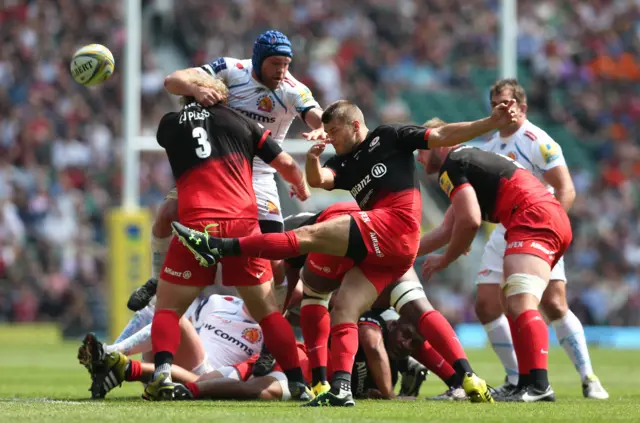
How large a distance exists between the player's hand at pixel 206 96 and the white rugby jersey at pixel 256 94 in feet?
2.88

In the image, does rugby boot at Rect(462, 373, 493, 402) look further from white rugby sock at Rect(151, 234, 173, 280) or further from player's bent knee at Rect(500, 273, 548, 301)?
white rugby sock at Rect(151, 234, 173, 280)

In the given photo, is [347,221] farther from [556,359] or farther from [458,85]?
[458,85]

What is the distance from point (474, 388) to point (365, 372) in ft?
3.68

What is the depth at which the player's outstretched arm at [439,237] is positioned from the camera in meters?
8.70

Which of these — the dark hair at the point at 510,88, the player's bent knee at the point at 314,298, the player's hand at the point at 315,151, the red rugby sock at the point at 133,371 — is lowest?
the red rugby sock at the point at 133,371

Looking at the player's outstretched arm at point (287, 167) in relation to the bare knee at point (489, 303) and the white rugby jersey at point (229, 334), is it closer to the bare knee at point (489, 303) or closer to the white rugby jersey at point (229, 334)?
the white rugby jersey at point (229, 334)

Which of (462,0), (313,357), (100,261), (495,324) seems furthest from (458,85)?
(313,357)

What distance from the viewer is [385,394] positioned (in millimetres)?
8391

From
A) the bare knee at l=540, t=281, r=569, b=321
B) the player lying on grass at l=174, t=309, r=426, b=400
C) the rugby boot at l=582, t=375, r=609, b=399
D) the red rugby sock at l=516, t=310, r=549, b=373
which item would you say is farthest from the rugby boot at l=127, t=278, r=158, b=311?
the rugby boot at l=582, t=375, r=609, b=399

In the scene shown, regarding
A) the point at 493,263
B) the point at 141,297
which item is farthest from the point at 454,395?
the point at 141,297

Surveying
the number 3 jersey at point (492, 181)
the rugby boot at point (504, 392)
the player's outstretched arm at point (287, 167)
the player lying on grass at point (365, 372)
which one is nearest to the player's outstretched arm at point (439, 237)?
the number 3 jersey at point (492, 181)

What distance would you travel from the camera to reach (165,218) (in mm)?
9172

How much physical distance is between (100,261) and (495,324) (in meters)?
12.3

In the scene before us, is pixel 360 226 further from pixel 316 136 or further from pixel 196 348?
pixel 196 348
